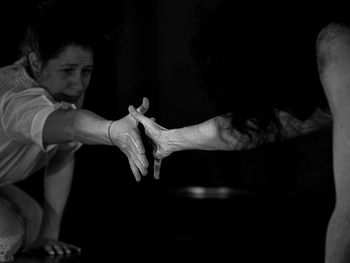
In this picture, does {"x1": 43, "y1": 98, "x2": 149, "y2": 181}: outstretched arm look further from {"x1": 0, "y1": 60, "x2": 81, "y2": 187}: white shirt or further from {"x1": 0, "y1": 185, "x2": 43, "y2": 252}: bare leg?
{"x1": 0, "y1": 185, "x2": 43, "y2": 252}: bare leg

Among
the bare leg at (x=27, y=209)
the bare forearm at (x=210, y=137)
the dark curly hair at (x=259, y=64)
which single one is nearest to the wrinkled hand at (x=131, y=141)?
the bare forearm at (x=210, y=137)

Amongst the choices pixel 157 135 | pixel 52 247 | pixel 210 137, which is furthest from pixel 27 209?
pixel 210 137

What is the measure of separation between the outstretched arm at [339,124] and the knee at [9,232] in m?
1.07

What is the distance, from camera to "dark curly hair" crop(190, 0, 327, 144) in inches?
55.2

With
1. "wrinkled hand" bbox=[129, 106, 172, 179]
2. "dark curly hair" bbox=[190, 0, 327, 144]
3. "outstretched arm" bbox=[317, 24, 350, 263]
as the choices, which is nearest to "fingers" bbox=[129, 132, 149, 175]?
"wrinkled hand" bbox=[129, 106, 172, 179]

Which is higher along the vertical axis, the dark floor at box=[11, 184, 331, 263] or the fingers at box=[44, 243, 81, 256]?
the fingers at box=[44, 243, 81, 256]

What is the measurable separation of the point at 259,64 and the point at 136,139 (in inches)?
15.2

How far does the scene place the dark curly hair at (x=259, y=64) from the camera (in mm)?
1402

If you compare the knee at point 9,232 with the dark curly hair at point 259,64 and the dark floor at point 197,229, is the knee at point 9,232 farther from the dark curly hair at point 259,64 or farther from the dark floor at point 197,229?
the dark curly hair at point 259,64

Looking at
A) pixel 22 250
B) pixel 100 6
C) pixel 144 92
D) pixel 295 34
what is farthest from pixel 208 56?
pixel 144 92

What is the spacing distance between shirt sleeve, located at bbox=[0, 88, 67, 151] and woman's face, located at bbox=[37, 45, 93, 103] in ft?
0.60

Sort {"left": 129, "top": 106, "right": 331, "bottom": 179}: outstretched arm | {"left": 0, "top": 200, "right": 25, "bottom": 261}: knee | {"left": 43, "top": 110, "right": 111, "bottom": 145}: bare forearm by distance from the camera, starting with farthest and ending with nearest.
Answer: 1. {"left": 0, "top": 200, "right": 25, "bottom": 261}: knee
2. {"left": 43, "top": 110, "right": 111, "bottom": 145}: bare forearm
3. {"left": 129, "top": 106, "right": 331, "bottom": 179}: outstretched arm

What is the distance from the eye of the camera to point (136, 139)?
1.68 m

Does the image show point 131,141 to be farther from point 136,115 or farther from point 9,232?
Answer: point 9,232
